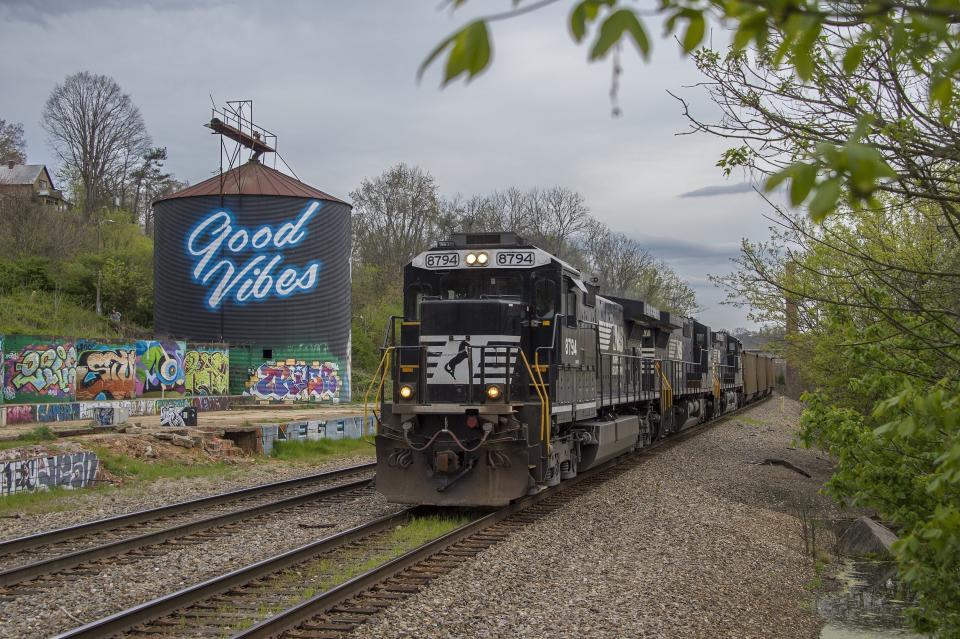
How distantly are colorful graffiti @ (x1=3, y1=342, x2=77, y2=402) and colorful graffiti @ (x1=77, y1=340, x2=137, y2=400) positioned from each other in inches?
25.0

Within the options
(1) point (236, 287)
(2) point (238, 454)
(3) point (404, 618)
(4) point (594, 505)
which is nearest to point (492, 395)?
(4) point (594, 505)

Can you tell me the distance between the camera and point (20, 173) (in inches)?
2832

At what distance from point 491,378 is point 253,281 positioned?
85.3 feet

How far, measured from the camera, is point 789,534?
471 inches

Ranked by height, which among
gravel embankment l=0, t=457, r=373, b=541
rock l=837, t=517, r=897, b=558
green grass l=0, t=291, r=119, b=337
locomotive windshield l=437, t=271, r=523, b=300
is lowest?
rock l=837, t=517, r=897, b=558

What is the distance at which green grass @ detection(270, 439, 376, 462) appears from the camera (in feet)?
63.2

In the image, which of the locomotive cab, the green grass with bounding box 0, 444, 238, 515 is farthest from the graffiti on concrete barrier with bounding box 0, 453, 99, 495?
the locomotive cab

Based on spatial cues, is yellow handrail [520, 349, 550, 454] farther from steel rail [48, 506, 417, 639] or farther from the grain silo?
the grain silo

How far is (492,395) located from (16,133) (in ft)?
263

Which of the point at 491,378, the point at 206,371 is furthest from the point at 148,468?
the point at 206,371

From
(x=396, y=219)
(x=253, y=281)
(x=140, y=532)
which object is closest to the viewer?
(x=140, y=532)

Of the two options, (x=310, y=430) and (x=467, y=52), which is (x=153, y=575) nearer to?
(x=467, y=52)

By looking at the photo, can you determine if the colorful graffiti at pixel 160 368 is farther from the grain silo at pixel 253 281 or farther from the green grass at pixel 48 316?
the green grass at pixel 48 316

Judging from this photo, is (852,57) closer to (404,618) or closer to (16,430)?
(404,618)
